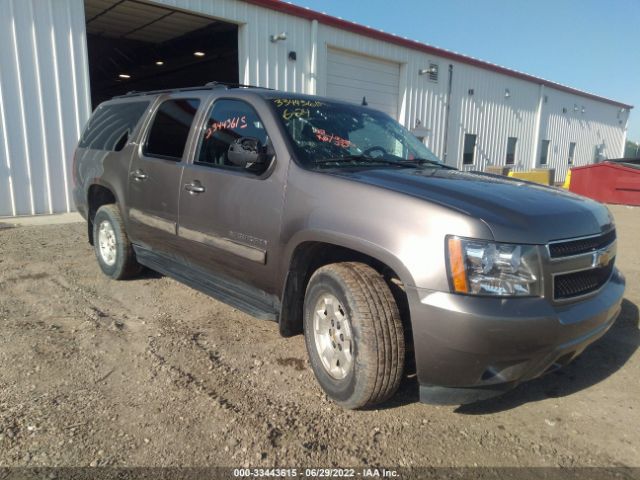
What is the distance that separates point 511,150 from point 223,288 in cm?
1980

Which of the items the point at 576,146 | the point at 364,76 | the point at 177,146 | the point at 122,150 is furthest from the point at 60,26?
the point at 576,146

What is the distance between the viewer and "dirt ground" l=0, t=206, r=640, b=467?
2365 millimetres

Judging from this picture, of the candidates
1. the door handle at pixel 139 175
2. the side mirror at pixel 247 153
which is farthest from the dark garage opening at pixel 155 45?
the side mirror at pixel 247 153

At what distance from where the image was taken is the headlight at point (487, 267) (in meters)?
2.22

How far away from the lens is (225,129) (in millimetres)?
3652

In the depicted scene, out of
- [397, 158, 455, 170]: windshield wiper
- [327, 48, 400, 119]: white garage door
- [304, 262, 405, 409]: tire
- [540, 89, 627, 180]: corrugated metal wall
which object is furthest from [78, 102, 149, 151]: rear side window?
[540, 89, 627, 180]: corrugated metal wall

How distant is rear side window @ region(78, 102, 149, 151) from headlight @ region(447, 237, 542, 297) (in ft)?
11.9

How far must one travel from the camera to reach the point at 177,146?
3992 mm

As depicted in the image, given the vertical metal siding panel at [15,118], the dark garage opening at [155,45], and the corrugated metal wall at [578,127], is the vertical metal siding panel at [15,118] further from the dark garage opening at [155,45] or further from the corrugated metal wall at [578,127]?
the corrugated metal wall at [578,127]

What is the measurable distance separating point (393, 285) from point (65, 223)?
7.50 metres

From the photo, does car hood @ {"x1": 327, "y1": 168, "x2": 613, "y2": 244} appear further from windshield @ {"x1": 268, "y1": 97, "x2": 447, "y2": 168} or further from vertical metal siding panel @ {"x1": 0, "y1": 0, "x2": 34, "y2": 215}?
vertical metal siding panel @ {"x1": 0, "y1": 0, "x2": 34, "y2": 215}

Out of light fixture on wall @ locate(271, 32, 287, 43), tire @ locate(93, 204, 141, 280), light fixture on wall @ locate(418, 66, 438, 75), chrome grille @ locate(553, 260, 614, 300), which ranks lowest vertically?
tire @ locate(93, 204, 141, 280)

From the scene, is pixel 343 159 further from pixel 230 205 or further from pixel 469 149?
pixel 469 149

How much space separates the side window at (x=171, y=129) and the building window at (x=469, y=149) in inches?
602
